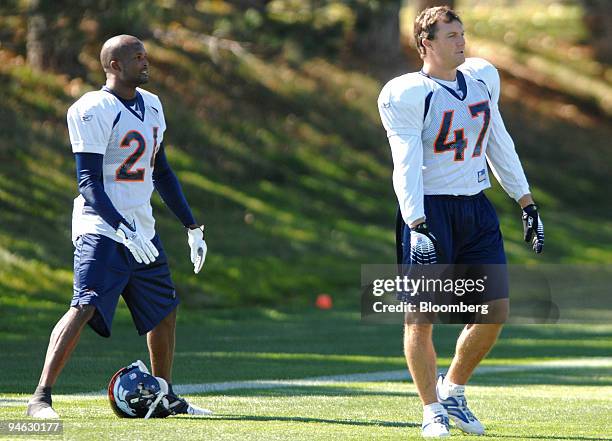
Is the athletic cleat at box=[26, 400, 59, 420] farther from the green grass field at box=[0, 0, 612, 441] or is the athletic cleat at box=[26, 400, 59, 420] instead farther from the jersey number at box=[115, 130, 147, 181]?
the jersey number at box=[115, 130, 147, 181]

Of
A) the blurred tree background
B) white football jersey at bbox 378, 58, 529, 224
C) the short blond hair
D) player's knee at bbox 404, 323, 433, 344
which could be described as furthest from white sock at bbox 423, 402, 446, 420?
the blurred tree background

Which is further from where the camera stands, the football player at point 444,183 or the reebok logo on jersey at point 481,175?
the reebok logo on jersey at point 481,175

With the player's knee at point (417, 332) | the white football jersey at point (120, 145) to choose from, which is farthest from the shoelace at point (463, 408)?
the white football jersey at point (120, 145)

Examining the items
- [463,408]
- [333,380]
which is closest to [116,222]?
[463,408]

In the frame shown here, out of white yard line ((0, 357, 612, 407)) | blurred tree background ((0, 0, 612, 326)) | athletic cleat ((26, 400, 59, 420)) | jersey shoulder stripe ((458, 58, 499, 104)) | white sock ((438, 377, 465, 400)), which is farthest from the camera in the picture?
blurred tree background ((0, 0, 612, 326))

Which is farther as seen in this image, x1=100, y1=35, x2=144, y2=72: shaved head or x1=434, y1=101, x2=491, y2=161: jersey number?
x1=100, y1=35, x2=144, y2=72: shaved head

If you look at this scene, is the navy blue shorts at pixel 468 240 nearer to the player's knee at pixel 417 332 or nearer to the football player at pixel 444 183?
the football player at pixel 444 183

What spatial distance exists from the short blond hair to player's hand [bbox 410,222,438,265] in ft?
3.13

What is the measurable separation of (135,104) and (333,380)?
3.59m

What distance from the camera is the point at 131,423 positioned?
25.0 ft

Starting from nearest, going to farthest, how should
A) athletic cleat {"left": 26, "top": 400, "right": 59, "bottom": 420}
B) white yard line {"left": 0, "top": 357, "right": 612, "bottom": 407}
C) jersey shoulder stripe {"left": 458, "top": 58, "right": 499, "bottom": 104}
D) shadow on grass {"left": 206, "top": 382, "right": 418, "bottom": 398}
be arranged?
athletic cleat {"left": 26, "top": 400, "right": 59, "bottom": 420} < jersey shoulder stripe {"left": 458, "top": 58, "right": 499, "bottom": 104} < white yard line {"left": 0, "top": 357, "right": 612, "bottom": 407} < shadow on grass {"left": 206, "top": 382, "right": 418, "bottom": 398}

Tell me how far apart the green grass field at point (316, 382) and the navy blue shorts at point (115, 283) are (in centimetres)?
59

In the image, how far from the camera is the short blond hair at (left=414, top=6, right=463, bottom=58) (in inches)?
296

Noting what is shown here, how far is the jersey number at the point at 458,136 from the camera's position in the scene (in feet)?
24.5
